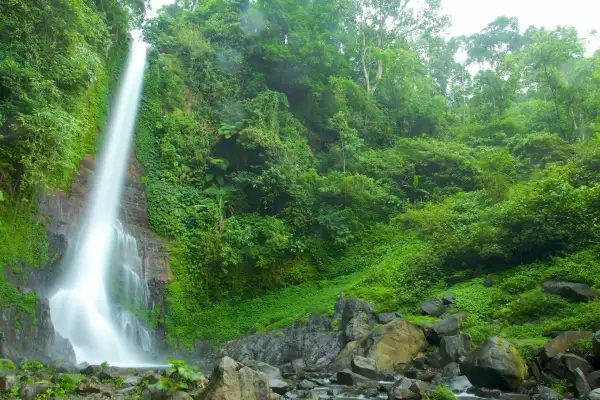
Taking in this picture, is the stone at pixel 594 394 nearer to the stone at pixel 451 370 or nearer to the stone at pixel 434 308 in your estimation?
the stone at pixel 451 370

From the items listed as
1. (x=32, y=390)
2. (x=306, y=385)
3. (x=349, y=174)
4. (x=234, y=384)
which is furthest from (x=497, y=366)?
(x=349, y=174)

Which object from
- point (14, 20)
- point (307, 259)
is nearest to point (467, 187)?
point (307, 259)

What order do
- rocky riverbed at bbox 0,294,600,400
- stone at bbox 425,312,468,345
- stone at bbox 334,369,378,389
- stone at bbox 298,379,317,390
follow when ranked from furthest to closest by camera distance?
1. stone at bbox 425,312,468,345
2. stone at bbox 298,379,317,390
3. stone at bbox 334,369,378,389
4. rocky riverbed at bbox 0,294,600,400

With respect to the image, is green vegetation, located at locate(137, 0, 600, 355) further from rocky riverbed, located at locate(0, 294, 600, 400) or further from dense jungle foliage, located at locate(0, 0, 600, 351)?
rocky riverbed, located at locate(0, 294, 600, 400)

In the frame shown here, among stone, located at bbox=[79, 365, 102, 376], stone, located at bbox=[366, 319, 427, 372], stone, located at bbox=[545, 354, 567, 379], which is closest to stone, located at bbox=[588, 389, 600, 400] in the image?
stone, located at bbox=[545, 354, 567, 379]

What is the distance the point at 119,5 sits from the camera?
22.1 meters

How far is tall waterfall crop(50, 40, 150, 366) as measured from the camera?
1384 centimetres

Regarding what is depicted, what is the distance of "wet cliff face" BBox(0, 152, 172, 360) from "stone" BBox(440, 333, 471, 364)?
31.9 ft

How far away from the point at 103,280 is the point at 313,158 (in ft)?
44.3

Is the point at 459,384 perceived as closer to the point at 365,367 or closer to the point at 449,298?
the point at 365,367

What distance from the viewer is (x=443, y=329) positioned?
1105 centimetres

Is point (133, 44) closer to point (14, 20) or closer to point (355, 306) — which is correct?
point (14, 20)

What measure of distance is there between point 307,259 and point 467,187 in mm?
9568

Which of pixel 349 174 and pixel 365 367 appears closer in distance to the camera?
pixel 365 367
